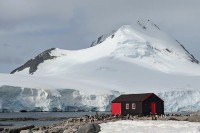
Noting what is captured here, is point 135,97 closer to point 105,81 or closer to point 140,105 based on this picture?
point 140,105

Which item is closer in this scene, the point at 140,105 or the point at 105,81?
the point at 140,105

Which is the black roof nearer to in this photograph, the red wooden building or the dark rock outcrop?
the red wooden building

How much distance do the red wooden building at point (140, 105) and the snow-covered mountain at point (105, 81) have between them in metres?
60.6

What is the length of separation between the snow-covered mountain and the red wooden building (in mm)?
60563

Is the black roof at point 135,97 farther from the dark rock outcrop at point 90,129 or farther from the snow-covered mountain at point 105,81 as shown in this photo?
the snow-covered mountain at point 105,81

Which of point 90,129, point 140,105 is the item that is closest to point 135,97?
point 140,105

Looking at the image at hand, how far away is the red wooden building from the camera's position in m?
49.6

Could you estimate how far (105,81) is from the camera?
484 feet

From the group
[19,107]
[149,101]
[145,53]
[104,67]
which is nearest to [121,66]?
[104,67]

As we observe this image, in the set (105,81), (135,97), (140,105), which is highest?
(105,81)

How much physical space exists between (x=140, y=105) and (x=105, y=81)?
98228 mm

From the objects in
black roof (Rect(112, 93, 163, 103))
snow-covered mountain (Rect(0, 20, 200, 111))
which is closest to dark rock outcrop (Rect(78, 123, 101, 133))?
black roof (Rect(112, 93, 163, 103))

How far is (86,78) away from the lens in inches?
5945

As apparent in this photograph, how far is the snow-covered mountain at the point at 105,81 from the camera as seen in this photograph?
368 ft
